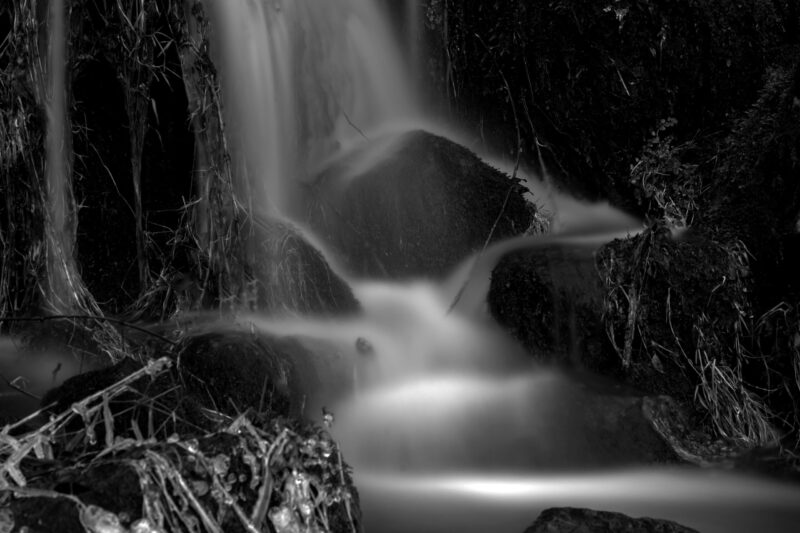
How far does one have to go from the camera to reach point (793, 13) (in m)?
5.96

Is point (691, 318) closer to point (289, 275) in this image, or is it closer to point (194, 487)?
point (289, 275)

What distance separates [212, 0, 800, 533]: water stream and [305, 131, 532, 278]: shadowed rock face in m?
0.17

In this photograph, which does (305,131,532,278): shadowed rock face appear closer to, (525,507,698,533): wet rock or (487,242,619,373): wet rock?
(487,242,619,373): wet rock

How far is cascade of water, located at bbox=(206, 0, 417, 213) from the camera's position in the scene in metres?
5.35

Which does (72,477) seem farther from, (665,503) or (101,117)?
(101,117)

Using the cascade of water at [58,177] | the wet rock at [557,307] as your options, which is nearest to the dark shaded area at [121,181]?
the cascade of water at [58,177]

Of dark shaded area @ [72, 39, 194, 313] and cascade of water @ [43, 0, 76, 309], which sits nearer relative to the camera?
cascade of water @ [43, 0, 76, 309]

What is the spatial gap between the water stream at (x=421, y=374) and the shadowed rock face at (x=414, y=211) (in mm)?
166

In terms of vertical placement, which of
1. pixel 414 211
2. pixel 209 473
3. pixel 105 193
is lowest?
pixel 209 473

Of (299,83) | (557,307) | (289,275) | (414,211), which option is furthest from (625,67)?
(289,275)

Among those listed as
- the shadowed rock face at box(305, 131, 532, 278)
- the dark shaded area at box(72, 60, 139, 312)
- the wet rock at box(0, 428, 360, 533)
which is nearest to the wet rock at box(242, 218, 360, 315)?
the shadowed rock face at box(305, 131, 532, 278)

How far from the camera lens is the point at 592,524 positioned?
2631 millimetres

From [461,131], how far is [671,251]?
2.42m

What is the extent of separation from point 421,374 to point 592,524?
6.65 ft
